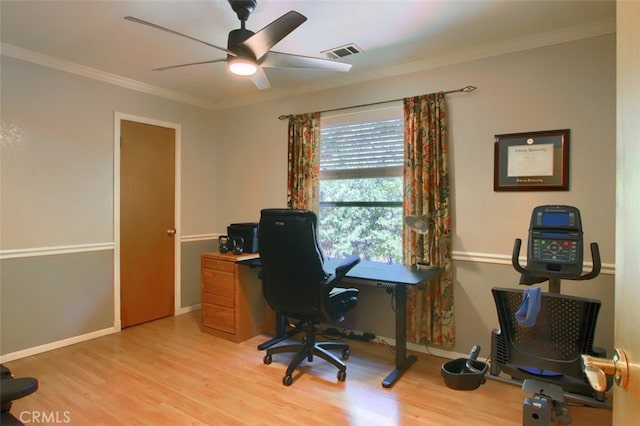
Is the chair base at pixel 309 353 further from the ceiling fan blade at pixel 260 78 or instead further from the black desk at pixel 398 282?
the ceiling fan blade at pixel 260 78

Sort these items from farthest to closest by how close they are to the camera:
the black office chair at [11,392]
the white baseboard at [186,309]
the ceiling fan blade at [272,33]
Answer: the white baseboard at [186,309] → the ceiling fan blade at [272,33] → the black office chair at [11,392]

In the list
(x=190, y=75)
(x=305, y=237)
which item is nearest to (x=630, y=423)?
(x=305, y=237)

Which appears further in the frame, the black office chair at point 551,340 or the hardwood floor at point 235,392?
the hardwood floor at point 235,392

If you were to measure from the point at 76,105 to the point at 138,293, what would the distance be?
196cm

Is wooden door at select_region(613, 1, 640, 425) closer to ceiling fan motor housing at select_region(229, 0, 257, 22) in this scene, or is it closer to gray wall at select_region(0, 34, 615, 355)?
ceiling fan motor housing at select_region(229, 0, 257, 22)

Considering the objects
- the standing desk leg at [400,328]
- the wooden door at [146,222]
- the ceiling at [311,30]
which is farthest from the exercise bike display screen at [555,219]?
the wooden door at [146,222]

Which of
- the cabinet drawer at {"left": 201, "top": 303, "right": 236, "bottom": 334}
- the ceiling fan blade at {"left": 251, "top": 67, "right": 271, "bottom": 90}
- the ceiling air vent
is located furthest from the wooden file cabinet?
the ceiling air vent

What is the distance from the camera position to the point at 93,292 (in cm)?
349

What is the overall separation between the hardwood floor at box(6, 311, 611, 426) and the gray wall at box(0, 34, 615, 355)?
18.8 inches

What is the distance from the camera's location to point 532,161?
271 cm

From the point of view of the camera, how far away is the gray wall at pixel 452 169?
254cm

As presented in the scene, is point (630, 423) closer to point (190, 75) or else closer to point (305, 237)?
point (305, 237)

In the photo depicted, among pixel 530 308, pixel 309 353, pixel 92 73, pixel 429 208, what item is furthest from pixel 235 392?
pixel 92 73

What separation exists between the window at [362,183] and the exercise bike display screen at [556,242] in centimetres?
135
